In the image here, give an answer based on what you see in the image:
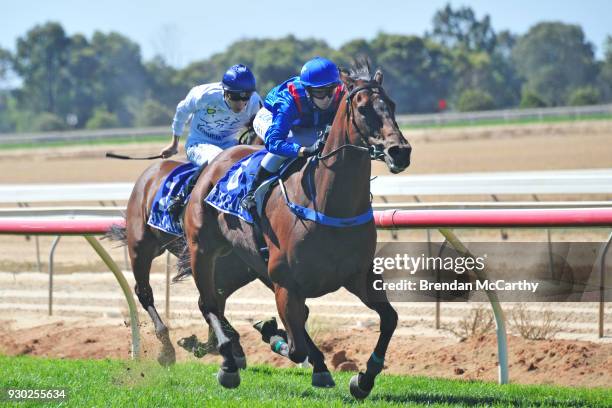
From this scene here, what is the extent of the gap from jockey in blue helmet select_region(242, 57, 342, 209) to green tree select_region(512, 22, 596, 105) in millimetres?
58088

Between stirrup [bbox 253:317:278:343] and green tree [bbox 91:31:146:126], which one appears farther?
green tree [bbox 91:31:146:126]

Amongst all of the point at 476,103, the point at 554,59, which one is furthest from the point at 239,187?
the point at 554,59

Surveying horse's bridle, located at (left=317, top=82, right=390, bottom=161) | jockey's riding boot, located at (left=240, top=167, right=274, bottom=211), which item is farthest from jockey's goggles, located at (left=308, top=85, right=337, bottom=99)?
jockey's riding boot, located at (left=240, top=167, right=274, bottom=211)

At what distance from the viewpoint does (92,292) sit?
10.7 metres

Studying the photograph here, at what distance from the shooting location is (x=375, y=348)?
18.0ft

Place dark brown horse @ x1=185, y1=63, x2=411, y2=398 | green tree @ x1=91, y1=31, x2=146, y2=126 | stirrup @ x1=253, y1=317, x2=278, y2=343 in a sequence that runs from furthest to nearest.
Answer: green tree @ x1=91, y1=31, x2=146, y2=126 < stirrup @ x1=253, y1=317, x2=278, y2=343 < dark brown horse @ x1=185, y1=63, x2=411, y2=398

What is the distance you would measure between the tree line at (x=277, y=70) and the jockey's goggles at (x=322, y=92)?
2073 inches

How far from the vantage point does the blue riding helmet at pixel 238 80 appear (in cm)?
679

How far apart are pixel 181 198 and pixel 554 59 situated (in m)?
76.6

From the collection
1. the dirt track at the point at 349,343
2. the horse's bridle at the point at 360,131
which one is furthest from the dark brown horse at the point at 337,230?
the dirt track at the point at 349,343

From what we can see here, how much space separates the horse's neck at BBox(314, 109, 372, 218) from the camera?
532cm

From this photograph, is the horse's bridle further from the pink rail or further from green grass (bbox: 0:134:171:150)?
green grass (bbox: 0:134:171:150)

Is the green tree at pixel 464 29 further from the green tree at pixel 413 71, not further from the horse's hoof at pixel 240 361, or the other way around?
the horse's hoof at pixel 240 361

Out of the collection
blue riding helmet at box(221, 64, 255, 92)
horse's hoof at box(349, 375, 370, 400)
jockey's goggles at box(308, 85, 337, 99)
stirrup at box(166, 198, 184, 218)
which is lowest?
horse's hoof at box(349, 375, 370, 400)
